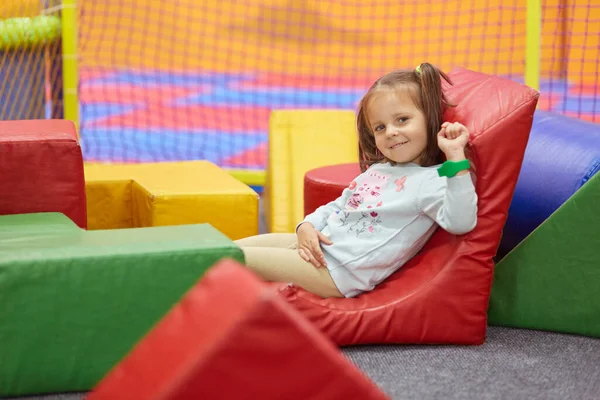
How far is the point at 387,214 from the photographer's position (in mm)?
2500

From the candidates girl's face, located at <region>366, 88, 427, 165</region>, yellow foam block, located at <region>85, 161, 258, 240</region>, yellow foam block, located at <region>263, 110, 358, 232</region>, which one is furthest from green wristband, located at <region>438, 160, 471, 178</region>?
yellow foam block, located at <region>263, 110, 358, 232</region>

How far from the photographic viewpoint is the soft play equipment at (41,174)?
2744 mm

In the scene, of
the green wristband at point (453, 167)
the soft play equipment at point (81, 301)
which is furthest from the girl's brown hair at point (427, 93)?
the soft play equipment at point (81, 301)

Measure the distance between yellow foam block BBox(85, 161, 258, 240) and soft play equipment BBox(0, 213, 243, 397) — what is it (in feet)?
3.59

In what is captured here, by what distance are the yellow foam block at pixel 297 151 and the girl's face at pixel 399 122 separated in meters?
1.34

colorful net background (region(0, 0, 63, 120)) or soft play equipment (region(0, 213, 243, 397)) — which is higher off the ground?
colorful net background (region(0, 0, 63, 120))

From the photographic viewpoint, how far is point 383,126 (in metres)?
2.55

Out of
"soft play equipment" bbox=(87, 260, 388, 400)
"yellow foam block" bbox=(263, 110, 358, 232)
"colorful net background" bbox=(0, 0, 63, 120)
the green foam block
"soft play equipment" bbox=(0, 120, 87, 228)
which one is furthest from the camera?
"colorful net background" bbox=(0, 0, 63, 120)

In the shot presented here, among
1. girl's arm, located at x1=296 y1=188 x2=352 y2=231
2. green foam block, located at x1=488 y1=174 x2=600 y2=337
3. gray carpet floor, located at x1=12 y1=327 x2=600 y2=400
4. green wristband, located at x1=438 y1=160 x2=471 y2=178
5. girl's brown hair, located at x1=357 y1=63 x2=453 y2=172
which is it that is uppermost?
girl's brown hair, located at x1=357 y1=63 x2=453 y2=172

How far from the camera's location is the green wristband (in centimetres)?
232

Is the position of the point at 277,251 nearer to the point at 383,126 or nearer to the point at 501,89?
the point at 383,126

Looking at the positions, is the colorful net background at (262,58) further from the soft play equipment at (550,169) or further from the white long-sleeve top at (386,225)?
the white long-sleeve top at (386,225)

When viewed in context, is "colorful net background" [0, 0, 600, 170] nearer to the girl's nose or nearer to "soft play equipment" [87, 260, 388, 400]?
the girl's nose

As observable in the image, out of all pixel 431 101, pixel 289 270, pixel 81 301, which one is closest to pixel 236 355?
pixel 81 301
